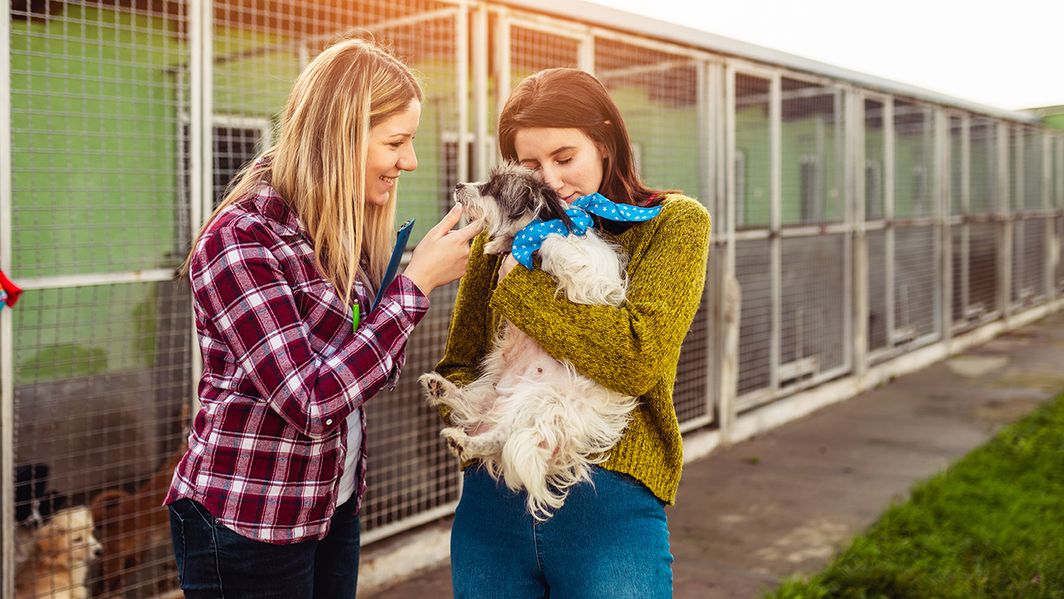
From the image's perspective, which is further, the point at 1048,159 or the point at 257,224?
the point at 1048,159

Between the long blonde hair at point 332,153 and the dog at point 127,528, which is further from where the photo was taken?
the dog at point 127,528

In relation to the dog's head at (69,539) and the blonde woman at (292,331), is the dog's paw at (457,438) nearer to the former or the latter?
the blonde woman at (292,331)

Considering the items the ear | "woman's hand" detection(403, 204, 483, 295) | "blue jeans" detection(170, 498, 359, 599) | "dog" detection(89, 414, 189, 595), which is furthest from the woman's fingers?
"dog" detection(89, 414, 189, 595)

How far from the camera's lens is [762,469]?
5.96m

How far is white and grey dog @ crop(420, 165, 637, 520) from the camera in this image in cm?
171

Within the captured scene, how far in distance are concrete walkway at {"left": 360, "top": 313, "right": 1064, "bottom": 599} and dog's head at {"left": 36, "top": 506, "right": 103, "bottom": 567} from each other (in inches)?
50.5

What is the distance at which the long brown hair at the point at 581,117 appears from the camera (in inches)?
71.1

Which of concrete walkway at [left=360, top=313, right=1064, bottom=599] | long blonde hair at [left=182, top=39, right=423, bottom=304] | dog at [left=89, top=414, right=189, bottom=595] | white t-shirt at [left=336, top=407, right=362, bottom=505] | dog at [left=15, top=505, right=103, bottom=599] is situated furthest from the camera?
concrete walkway at [left=360, top=313, right=1064, bottom=599]

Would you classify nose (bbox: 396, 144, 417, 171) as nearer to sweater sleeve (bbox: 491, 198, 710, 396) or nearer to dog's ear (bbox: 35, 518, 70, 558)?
sweater sleeve (bbox: 491, 198, 710, 396)

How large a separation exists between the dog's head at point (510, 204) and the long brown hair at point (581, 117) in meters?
0.11

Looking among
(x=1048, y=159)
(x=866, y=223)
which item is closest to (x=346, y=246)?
(x=866, y=223)

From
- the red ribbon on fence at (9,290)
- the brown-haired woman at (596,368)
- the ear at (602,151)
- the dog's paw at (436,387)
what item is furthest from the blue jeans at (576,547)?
the red ribbon on fence at (9,290)

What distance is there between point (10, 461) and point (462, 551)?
77.7 inches

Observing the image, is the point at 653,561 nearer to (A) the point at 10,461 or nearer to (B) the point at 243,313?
(B) the point at 243,313
